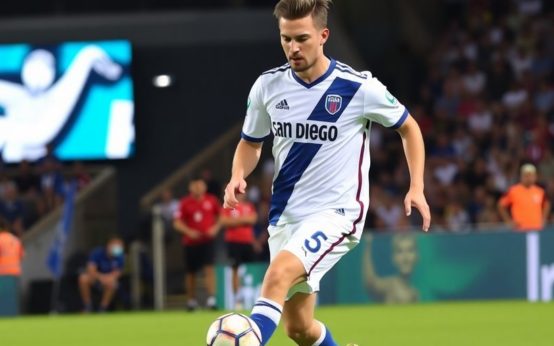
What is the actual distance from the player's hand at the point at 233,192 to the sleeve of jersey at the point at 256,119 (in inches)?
Result: 17.5

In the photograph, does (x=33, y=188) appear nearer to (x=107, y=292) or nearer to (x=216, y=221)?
(x=107, y=292)

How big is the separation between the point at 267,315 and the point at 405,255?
12558 mm

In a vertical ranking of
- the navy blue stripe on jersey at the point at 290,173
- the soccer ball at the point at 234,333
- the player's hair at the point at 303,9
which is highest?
the player's hair at the point at 303,9

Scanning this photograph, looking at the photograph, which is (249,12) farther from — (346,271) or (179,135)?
(346,271)

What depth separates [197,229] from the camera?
64.7 ft

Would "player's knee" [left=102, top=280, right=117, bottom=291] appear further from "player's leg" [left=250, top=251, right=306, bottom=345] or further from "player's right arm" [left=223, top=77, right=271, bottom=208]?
"player's leg" [left=250, top=251, right=306, bottom=345]

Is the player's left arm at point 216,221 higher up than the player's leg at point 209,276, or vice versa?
the player's left arm at point 216,221

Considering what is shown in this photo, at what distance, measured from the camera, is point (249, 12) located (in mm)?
25406

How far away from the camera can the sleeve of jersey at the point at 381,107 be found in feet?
24.6

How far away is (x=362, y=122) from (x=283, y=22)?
79 cm

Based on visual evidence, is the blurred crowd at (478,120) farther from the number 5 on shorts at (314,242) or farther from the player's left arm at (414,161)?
the number 5 on shorts at (314,242)

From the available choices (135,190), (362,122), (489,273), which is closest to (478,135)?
(489,273)

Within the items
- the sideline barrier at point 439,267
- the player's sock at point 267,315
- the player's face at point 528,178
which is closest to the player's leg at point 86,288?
the sideline barrier at point 439,267

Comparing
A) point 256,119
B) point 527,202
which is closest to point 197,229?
point 527,202
